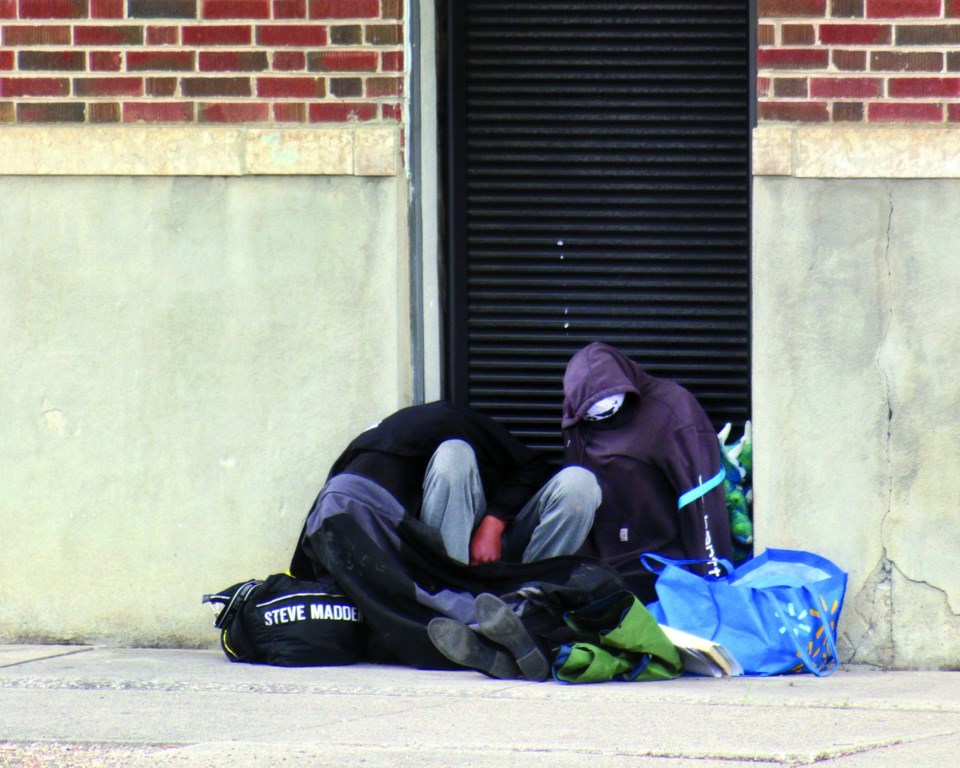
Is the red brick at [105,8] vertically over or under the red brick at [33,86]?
over

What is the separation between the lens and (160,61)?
568 cm

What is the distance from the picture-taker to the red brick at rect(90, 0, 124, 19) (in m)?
5.70

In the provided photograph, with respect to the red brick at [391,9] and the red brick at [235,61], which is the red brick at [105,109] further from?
the red brick at [391,9]

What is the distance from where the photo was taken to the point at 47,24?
224 inches

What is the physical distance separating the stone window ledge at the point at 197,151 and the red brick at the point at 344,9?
1.39 feet

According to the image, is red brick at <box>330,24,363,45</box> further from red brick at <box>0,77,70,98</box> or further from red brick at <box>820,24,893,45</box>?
red brick at <box>820,24,893,45</box>

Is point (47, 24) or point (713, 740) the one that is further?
point (47, 24)

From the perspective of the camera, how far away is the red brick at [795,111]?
5.44 m

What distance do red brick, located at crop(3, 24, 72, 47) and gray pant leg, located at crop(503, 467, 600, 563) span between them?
2.48 metres

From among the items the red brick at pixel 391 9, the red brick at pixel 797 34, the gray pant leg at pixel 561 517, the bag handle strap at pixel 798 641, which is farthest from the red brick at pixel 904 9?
the bag handle strap at pixel 798 641

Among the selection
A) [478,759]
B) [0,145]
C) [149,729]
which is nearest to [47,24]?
[0,145]

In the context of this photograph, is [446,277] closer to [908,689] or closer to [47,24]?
[47,24]

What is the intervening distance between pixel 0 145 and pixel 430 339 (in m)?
1.79

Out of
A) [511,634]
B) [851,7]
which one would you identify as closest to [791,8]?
[851,7]
